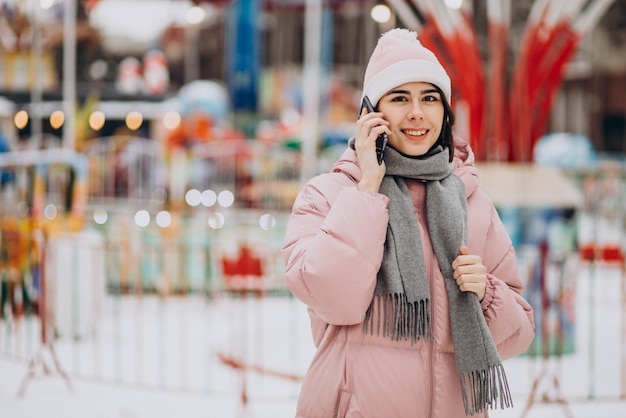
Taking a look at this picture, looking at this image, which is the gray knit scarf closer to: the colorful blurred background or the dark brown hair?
the dark brown hair

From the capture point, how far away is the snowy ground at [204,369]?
16.0 ft

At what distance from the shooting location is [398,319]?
2.00 m

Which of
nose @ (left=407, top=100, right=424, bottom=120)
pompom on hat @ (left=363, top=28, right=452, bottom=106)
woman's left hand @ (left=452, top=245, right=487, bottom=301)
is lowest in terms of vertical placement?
woman's left hand @ (left=452, top=245, right=487, bottom=301)

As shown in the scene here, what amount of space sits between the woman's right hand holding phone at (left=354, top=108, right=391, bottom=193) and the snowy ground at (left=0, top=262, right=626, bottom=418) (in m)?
2.83

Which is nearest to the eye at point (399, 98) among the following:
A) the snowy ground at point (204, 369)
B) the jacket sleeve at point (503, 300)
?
the jacket sleeve at point (503, 300)

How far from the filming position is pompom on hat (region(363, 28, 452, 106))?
82.6 inches

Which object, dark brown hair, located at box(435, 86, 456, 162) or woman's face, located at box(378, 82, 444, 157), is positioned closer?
woman's face, located at box(378, 82, 444, 157)

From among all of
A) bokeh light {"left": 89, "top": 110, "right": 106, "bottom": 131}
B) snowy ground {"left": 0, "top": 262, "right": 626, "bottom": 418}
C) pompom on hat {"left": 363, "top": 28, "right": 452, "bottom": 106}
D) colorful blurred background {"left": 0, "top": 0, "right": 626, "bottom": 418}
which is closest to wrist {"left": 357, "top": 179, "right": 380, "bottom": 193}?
pompom on hat {"left": 363, "top": 28, "right": 452, "bottom": 106}

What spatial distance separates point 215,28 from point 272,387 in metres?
24.9

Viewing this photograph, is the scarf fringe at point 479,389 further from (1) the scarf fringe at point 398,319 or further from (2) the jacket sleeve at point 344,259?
(2) the jacket sleeve at point 344,259

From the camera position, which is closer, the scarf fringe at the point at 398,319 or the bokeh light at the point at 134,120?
the scarf fringe at the point at 398,319

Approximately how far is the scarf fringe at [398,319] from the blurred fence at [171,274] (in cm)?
277

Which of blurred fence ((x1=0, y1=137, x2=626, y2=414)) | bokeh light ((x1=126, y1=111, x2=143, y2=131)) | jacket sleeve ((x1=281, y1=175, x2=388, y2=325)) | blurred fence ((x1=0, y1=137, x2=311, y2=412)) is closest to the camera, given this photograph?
jacket sleeve ((x1=281, y1=175, x2=388, y2=325))

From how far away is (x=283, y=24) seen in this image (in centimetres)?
2683
